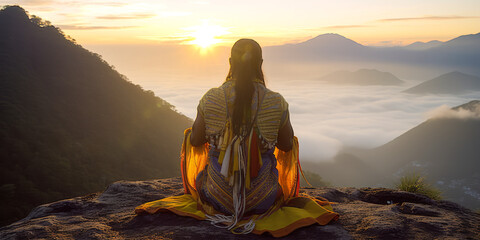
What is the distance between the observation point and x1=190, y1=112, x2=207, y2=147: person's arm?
4.06 metres

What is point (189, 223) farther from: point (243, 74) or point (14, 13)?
point (14, 13)

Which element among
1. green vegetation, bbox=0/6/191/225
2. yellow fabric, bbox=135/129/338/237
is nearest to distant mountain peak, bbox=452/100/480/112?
green vegetation, bbox=0/6/191/225

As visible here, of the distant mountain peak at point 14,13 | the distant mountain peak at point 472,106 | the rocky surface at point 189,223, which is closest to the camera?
the rocky surface at point 189,223

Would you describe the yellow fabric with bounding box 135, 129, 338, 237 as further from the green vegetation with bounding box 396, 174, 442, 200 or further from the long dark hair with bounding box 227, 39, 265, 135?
the green vegetation with bounding box 396, 174, 442, 200

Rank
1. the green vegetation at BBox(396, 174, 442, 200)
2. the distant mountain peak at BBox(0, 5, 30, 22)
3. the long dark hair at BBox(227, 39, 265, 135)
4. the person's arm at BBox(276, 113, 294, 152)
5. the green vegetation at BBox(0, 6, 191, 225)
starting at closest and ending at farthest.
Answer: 1. the long dark hair at BBox(227, 39, 265, 135)
2. the person's arm at BBox(276, 113, 294, 152)
3. the green vegetation at BBox(396, 174, 442, 200)
4. the green vegetation at BBox(0, 6, 191, 225)
5. the distant mountain peak at BBox(0, 5, 30, 22)

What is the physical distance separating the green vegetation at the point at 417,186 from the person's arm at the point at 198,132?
186 inches

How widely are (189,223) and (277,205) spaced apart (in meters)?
1.04

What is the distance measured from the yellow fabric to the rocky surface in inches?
3.4

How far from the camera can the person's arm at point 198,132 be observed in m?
4.06

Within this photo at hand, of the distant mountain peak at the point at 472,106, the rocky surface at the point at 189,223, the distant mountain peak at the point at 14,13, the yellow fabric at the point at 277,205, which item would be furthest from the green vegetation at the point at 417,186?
the distant mountain peak at the point at 472,106

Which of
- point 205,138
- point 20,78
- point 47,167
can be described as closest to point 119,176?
point 47,167

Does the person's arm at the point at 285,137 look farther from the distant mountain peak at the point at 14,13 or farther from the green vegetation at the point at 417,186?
the distant mountain peak at the point at 14,13

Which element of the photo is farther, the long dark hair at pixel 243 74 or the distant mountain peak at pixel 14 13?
the distant mountain peak at pixel 14 13

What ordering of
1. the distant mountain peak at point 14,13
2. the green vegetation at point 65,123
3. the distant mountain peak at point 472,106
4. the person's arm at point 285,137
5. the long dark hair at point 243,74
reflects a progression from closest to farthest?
the long dark hair at point 243,74
the person's arm at point 285,137
the green vegetation at point 65,123
the distant mountain peak at point 14,13
the distant mountain peak at point 472,106
